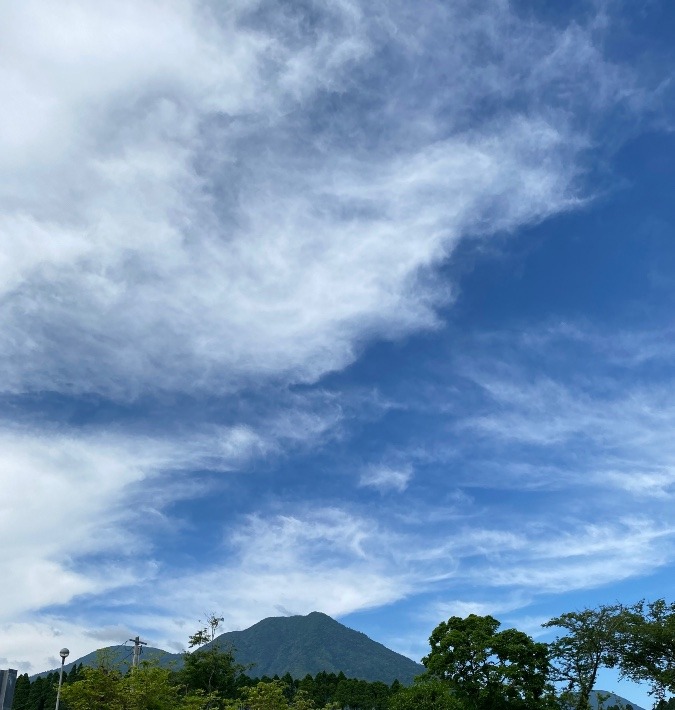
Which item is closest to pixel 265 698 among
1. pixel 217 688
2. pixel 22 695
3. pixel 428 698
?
pixel 428 698

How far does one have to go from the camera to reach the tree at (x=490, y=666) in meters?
45.9

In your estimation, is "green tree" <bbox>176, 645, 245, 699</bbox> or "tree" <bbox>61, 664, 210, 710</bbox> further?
"green tree" <bbox>176, 645, 245, 699</bbox>

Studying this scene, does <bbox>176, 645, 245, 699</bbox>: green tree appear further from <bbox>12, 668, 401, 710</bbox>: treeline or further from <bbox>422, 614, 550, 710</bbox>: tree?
<bbox>422, 614, 550, 710</bbox>: tree

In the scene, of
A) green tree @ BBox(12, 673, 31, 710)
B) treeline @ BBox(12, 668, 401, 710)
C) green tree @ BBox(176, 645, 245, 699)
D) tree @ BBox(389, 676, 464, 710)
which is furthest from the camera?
green tree @ BBox(12, 673, 31, 710)

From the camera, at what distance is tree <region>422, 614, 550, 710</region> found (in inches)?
1809

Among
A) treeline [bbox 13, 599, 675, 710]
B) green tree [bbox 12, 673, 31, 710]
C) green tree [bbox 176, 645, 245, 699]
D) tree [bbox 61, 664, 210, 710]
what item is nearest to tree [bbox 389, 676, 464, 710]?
treeline [bbox 13, 599, 675, 710]

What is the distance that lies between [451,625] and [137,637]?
29284 millimetres

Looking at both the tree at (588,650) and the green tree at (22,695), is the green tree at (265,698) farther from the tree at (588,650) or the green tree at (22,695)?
the green tree at (22,695)

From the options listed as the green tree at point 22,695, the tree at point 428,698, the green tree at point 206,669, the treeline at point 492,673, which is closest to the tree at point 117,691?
the treeline at point 492,673

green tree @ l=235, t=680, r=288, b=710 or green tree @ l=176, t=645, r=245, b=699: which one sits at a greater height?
green tree @ l=176, t=645, r=245, b=699

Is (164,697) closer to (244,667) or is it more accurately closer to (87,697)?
(87,697)

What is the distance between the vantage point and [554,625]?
56.8 meters

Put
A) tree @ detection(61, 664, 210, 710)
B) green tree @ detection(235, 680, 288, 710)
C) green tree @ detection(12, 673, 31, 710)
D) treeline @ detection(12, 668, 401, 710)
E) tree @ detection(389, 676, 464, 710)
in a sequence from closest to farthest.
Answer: tree @ detection(61, 664, 210, 710) < treeline @ detection(12, 668, 401, 710) < tree @ detection(389, 676, 464, 710) < green tree @ detection(235, 680, 288, 710) < green tree @ detection(12, 673, 31, 710)

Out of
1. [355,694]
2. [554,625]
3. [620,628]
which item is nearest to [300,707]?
[554,625]
